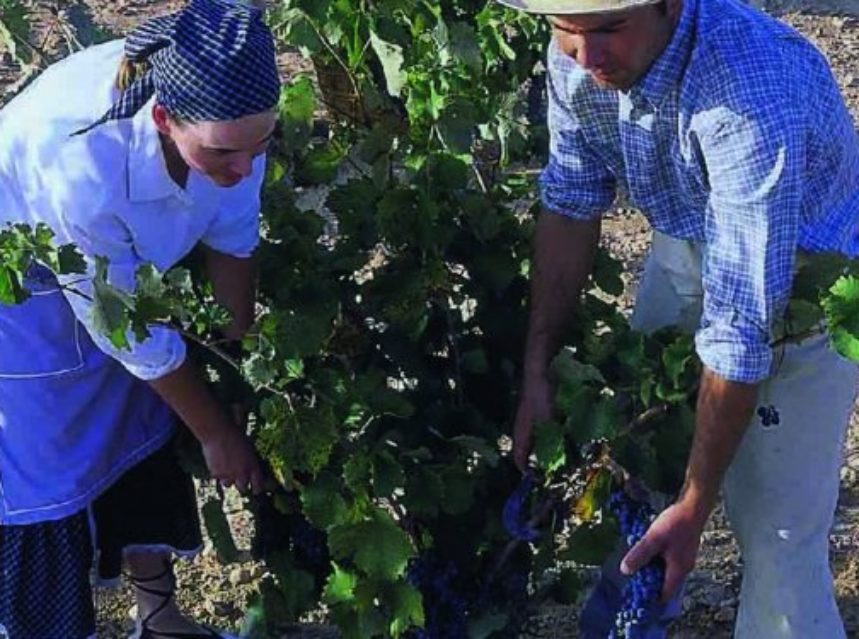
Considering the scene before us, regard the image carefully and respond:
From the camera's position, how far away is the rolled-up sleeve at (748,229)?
242cm

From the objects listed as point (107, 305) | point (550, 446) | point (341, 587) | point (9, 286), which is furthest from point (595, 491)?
point (9, 286)

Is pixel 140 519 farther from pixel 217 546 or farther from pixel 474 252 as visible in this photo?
pixel 474 252

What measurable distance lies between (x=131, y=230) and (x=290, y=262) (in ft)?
1.20

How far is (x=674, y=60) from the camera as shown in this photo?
2.50m

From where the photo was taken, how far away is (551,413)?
2.88 m

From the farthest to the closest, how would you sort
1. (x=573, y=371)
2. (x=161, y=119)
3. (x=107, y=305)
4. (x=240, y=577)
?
(x=240, y=577), (x=573, y=371), (x=161, y=119), (x=107, y=305)

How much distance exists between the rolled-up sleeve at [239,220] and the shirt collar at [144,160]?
0.15m

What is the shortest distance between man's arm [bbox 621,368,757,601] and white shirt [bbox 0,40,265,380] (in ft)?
2.35

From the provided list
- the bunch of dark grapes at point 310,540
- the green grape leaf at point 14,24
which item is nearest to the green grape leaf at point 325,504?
the bunch of dark grapes at point 310,540

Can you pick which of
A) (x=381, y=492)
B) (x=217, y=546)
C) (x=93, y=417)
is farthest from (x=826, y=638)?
(x=93, y=417)

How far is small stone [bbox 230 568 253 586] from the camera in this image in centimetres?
378

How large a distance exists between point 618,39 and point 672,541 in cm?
71

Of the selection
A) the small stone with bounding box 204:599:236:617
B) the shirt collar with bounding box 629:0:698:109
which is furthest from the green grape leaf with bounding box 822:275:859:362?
the small stone with bounding box 204:599:236:617

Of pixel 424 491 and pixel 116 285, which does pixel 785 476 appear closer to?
pixel 424 491
